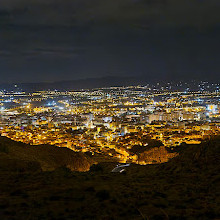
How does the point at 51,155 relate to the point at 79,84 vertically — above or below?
below

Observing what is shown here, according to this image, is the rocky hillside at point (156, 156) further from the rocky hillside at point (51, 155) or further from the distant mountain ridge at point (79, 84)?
the distant mountain ridge at point (79, 84)

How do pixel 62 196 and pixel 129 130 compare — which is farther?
pixel 129 130

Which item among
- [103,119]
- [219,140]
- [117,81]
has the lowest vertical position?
[219,140]

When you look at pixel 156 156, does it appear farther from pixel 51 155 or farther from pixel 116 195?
pixel 116 195

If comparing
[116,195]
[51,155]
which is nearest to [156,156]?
[51,155]

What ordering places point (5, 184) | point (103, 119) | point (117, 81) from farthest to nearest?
1. point (117, 81)
2. point (103, 119)
3. point (5, 184)

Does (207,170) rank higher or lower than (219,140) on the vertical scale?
lower

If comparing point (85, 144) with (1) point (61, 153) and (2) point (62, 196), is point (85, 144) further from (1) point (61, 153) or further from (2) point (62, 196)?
(2) point (62, 196)

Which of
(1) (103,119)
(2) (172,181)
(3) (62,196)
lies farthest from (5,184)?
(1) (103,119)

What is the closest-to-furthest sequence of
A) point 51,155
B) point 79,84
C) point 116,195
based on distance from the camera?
point 116,195
point 51,155
point 79,84
